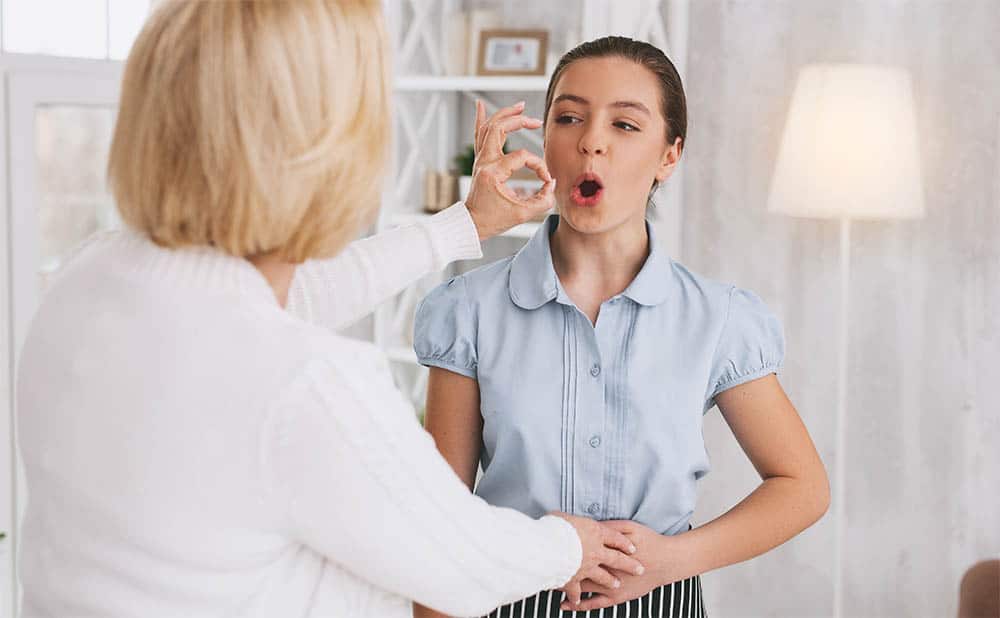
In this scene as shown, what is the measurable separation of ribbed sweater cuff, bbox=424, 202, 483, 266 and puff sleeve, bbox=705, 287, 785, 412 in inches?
13.4

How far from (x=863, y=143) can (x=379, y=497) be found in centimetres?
210

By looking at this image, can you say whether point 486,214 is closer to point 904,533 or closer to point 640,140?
point 640,140

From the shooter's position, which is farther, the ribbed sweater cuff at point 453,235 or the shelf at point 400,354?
the shelf at point 400,354

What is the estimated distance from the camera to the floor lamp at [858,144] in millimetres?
2750

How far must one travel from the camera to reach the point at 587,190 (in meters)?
1.51

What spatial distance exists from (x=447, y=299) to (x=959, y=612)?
210 cm

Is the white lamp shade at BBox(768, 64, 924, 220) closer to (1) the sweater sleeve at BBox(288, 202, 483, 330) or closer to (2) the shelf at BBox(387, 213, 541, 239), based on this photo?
(2) the shelf at BBox(387, 213, 541, 239)

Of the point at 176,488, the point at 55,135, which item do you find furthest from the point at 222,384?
the point at 55,135

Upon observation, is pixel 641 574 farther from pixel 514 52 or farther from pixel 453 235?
pixel 514 52

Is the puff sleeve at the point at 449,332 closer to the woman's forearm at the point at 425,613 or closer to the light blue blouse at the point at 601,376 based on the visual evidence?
the light blue blouse at the point at 601,376

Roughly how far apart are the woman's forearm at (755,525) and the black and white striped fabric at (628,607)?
62mm

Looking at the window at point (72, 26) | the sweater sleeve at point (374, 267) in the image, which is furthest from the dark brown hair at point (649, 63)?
the window at point (72, 26)

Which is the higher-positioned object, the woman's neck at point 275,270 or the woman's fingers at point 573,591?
the woman's neck at point 275,270

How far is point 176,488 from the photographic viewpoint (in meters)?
0.95
